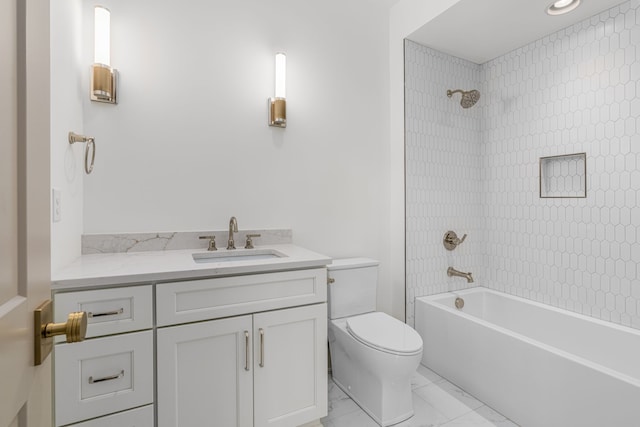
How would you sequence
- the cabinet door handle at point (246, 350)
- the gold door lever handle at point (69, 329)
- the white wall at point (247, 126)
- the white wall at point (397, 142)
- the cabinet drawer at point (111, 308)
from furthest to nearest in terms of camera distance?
the white wall at point (397, 142) < the white wall at point (247, 126) < the cabinet door handle at point (246, 350) < the cabinet drawer at point (111, 308) < the gold door lever handle at point (69, 329)

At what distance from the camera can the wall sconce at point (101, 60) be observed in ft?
5.21

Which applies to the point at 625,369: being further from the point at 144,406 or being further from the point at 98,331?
the point at 98,331

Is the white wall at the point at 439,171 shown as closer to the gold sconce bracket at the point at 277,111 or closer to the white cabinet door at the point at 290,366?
the gold sconce bracket at the point at 277,111

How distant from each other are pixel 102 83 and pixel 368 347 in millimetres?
1877

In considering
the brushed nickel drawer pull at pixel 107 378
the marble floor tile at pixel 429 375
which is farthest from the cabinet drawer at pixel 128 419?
the marble floor tile at pixel 429 375

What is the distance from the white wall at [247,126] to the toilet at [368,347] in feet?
0.95

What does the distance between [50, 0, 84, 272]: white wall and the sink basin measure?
56 centimetres

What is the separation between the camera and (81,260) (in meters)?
1.51

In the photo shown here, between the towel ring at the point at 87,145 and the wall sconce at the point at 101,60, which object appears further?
the wall sconce at the point at 101,60

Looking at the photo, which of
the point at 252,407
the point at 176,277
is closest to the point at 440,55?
the point at 176,277

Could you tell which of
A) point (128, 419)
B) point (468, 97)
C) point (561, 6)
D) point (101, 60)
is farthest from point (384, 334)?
point (561, 6)

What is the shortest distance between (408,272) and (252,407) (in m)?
1.44

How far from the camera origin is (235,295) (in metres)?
1.39

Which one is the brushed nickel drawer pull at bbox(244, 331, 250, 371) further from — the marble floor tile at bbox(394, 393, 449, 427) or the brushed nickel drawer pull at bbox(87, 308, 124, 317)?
the marble floor tile at bbox(394, 393, 449, 427)
